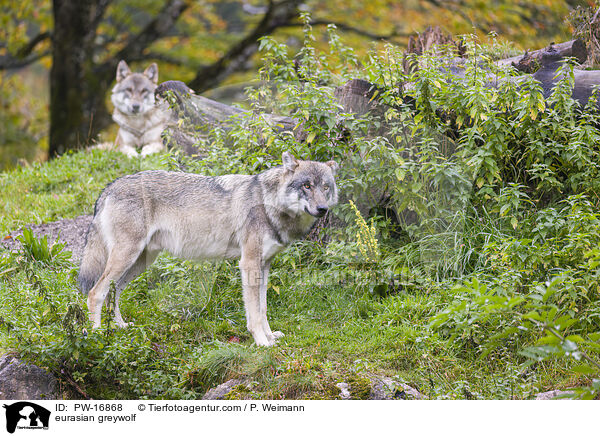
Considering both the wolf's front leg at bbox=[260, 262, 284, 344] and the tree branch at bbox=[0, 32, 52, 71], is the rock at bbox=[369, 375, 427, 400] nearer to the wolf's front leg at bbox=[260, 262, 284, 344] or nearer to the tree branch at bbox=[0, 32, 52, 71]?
the wolf's front leg at bbox=[260, 262, 284, 344]

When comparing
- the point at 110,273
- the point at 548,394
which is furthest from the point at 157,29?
the point at 548,394

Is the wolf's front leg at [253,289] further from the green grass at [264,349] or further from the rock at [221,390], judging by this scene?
the rock at [221,390]

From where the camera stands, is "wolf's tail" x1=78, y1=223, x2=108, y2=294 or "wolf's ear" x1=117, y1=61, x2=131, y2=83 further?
"wolf's ear" x1=117, y1=61, x2=131, y2=83

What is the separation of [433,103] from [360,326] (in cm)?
251

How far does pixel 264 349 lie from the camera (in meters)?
4.96

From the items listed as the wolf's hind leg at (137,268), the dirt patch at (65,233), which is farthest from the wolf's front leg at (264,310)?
the dirt patch at (65,233)

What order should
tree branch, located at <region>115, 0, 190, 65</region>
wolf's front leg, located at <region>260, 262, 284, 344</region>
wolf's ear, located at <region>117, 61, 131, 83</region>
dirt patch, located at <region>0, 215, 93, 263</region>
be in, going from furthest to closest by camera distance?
tree branch, located at <region>115, 0, 190, 65</region>
wolf's ear, located at <region>117, 61, 131, 83</region>
dirt patch, located at <region>0, 215, 93, 263</region>
wolf's front leg, located at <region>260, 262, 284, 344</region>

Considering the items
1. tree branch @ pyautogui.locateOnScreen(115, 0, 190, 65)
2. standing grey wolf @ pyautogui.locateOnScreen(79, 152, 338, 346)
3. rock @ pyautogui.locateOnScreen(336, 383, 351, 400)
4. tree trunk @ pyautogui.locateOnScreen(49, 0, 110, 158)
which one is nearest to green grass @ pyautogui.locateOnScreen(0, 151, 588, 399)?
rock @ pyautogui.locateOnScreen(336, 383, 351, 400)

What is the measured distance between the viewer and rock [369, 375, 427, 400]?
14.5 feet

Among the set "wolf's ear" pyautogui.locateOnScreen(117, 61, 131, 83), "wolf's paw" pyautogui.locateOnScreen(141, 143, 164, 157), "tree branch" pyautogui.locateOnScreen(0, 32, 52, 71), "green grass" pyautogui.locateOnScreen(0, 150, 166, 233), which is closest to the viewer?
"green grass" pyautogui.locateOnScreen(0, 150, 166, 233)

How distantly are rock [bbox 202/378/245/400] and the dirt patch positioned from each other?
308 centimetres

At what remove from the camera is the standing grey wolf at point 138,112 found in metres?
11.2
